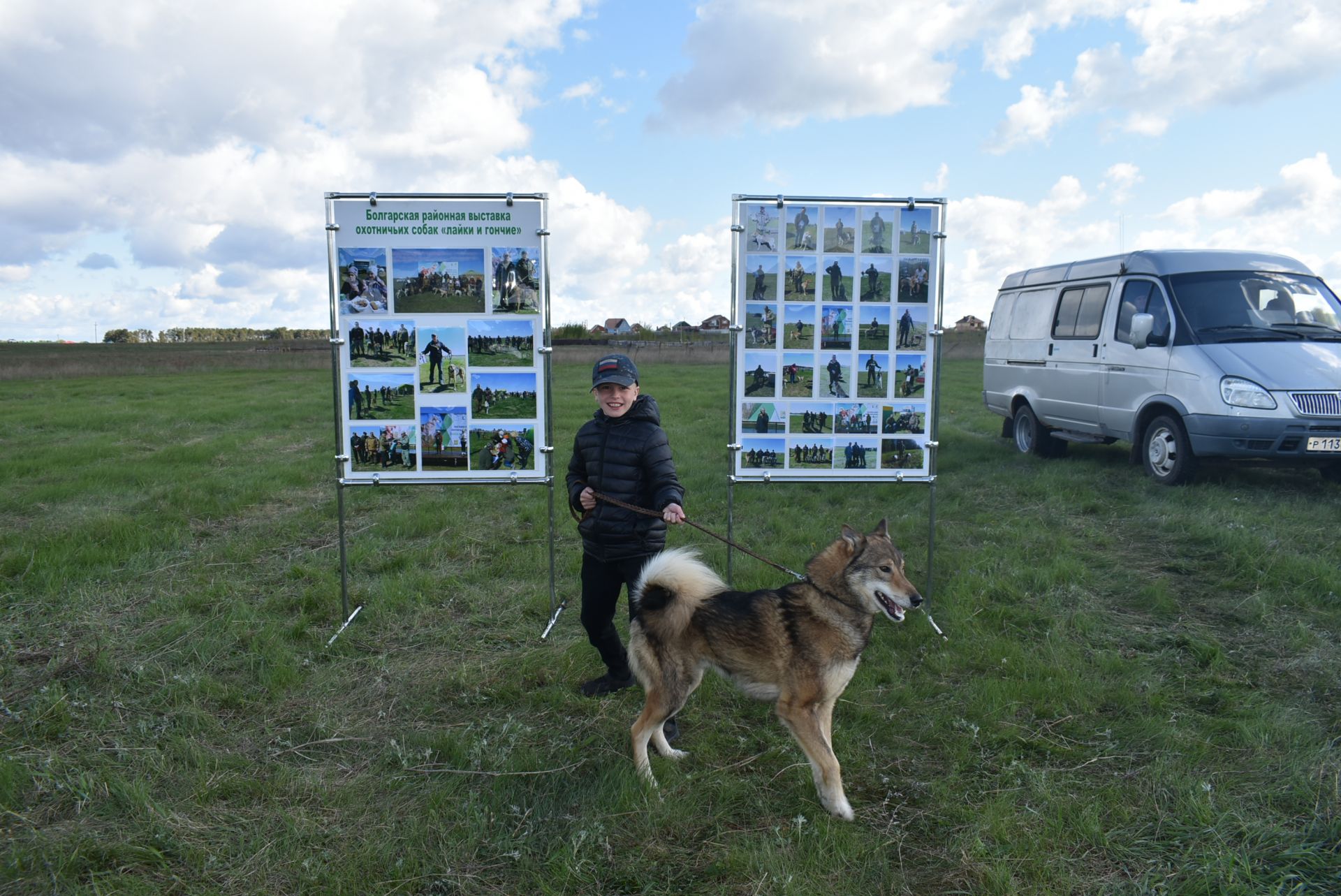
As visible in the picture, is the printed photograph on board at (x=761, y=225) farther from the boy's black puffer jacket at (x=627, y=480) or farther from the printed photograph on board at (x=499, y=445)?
the printed photograph on board at (x=499, y=445)

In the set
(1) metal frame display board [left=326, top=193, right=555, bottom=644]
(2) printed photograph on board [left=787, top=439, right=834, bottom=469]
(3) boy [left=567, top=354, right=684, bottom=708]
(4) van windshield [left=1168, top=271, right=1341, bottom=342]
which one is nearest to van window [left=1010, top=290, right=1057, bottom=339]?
(4) van windshield [left=1168, top=271, right=1341, bottom=342]

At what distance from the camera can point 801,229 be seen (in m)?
5.86

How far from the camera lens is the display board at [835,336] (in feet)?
19.3

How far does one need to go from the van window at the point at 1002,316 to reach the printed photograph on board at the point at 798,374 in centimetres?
980

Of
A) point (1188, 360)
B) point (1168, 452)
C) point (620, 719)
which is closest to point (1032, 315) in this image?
point (1188, 360)

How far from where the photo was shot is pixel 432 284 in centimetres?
582

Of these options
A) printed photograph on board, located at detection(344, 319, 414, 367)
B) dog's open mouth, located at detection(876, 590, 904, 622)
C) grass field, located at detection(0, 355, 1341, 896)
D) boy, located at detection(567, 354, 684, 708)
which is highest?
printed photograph on board, located at detection(344, 319, 414, 367)

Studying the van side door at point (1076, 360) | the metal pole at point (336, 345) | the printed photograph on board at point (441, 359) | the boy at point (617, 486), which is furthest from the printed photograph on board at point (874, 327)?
the van side door at point (1076, 360)

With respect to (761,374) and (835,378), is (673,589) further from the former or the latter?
(835,378)

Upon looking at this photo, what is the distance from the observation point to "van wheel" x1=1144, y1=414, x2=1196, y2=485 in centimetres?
980

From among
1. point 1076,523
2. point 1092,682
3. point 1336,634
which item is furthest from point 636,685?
point 1076,523

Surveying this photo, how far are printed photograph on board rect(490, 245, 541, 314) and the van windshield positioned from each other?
28.3 feet

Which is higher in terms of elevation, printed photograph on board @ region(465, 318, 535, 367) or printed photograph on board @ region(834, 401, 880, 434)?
printed photograph on board @ region(465, 318, 535, 367)

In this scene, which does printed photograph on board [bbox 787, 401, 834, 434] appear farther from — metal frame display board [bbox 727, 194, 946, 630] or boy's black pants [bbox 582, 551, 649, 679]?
boy's black pants [bbox 582, 551, 649, 679]
